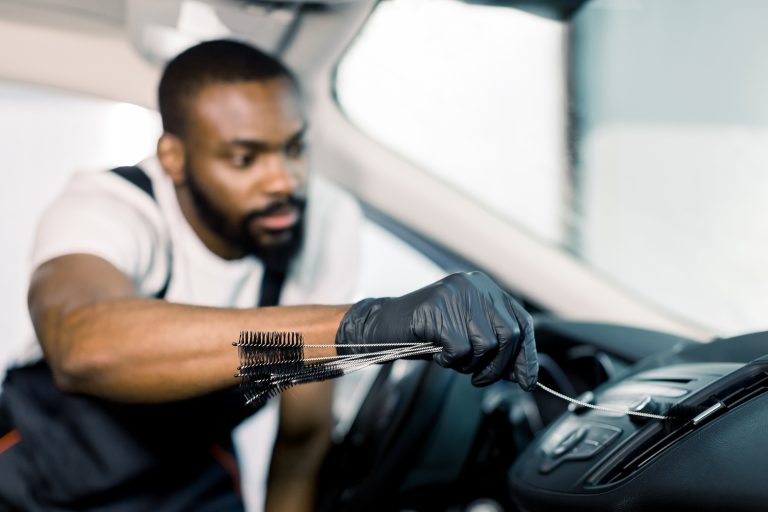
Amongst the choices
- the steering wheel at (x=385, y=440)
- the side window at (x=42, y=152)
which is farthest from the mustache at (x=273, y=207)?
the steering wheel at (x=385, y=440)

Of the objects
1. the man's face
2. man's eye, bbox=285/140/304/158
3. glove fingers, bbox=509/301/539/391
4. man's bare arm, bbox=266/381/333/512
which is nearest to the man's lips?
the man's face

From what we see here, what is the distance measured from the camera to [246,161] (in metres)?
1.47

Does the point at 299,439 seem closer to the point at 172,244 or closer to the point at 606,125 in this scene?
the point at 172,244

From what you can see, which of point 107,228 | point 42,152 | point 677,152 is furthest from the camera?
point 677,152

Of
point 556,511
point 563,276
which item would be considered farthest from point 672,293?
point 556,511

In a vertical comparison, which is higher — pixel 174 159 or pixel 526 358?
pixel 526 358

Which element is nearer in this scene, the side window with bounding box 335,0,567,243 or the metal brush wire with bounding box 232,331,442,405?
the metal brush wire with bounding box 232,331,442,405

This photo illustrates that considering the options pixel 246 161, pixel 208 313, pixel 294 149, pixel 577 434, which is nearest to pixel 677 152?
pixel 294 149

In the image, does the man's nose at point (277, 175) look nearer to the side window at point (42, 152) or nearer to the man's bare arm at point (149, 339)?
the side window at point (42, 152)

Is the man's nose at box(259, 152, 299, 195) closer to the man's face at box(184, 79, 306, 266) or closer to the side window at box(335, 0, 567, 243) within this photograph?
the man's face at box(184, 79, 306, 266)

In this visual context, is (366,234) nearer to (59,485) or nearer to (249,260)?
(249,260)

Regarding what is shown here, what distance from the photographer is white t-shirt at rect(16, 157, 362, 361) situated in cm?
122

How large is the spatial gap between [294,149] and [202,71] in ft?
0.74

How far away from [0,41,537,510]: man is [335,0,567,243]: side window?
23 centimetres
